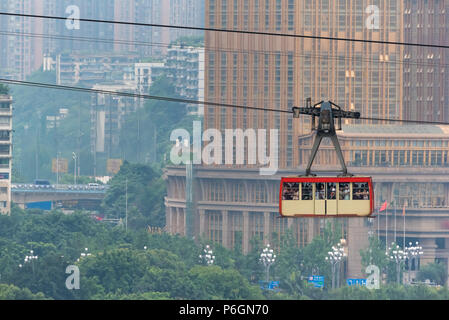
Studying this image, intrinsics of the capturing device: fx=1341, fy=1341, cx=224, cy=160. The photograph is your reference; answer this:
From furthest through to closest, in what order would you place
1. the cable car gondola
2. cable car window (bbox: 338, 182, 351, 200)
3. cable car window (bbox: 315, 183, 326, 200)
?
1. cable car window (bbox: 315, 183, 326, 200)
2. cable car window (bbox: 338, 182, 351, 200)
3. the cable car gondola

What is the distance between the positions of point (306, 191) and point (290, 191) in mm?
836

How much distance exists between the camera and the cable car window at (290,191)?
6994 cm

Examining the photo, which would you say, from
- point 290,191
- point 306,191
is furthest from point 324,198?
point 290,191

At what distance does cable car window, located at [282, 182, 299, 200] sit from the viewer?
69.9 meters

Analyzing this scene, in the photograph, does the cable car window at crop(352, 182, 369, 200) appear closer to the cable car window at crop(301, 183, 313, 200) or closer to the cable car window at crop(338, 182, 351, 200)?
the cable car window at crop(338, 182, 351, 200)

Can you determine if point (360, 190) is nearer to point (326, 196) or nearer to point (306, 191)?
point (326, 196)

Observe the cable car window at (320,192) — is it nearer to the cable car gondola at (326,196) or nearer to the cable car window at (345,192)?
the cable car gondola at (326,196)

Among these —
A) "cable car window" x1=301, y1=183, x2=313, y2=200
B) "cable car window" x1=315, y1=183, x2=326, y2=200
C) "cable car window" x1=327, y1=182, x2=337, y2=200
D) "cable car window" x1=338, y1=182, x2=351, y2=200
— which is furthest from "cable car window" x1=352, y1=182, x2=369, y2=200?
"cable car window" x1=301, y1=183, x2=313, y2=200

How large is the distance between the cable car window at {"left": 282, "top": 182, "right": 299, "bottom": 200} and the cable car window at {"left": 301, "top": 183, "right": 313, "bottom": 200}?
1.07 feet

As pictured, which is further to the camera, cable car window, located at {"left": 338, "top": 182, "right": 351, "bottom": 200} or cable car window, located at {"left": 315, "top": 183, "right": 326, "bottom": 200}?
cable car window, located at {"left": 315, "top": 183, "right": 326, "bottom": 200}
